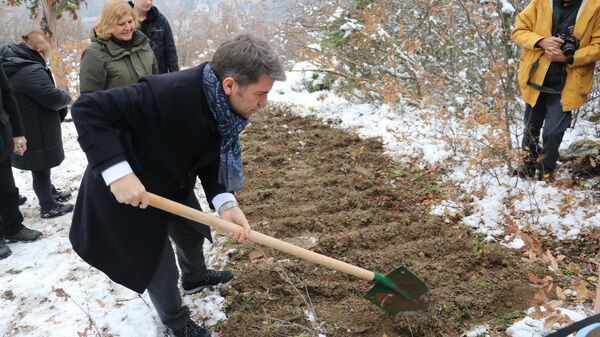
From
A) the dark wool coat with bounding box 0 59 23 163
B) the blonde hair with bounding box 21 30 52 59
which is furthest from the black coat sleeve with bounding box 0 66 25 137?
the blonde hair with bounding box 21 30 52 59

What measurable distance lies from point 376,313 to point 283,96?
741cm

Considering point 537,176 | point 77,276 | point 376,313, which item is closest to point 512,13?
point 537,176

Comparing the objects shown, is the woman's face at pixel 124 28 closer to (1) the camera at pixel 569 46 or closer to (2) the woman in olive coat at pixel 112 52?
(2) the woman in olive coat at pixel 112 52

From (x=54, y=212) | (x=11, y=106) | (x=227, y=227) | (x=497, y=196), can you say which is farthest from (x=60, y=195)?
(x=497, y=196)

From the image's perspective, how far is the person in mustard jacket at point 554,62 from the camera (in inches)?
133

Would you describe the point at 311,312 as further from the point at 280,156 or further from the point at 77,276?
the point at 280,156

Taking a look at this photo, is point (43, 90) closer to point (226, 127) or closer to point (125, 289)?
point (125, 289)

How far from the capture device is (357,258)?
321 cm

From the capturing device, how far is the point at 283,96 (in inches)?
375

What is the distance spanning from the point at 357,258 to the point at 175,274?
149 cm

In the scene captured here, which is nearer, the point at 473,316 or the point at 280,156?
the point at 473,316

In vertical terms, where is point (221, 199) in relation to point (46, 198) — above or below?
above

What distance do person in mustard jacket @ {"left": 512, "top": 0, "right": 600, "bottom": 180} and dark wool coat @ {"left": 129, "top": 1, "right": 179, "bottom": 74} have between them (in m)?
3.61

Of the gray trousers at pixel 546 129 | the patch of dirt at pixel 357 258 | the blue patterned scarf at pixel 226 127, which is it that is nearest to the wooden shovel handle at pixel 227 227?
the blue patterned scarf at pixel 226 127
